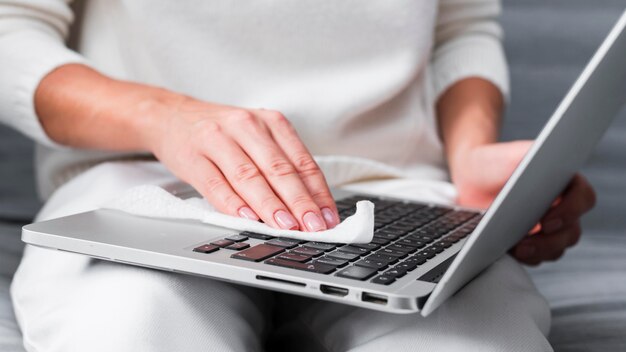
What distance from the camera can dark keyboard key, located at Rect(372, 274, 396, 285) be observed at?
48 centimetres

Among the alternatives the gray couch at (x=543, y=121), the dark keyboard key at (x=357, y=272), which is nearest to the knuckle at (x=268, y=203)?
the dark keyboard key at (x=357, y=272)

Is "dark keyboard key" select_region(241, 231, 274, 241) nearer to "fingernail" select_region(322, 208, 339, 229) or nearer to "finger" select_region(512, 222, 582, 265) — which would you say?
"fingernail" select_region(322, 208, 339, 229)

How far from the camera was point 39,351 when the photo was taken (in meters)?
0.55

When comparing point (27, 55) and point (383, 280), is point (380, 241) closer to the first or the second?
point (383, 280)

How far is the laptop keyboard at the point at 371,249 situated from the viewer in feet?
1.63

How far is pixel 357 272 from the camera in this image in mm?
487

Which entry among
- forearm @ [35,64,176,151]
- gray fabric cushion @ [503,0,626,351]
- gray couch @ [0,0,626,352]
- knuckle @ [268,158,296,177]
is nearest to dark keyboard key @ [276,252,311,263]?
knuckle @ [268,158,296,177]

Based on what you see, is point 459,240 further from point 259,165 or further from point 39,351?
point 39,351

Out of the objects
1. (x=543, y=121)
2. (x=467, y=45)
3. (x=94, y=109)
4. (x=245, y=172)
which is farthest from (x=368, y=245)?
(x=543, y=121)

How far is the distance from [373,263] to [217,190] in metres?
0.16

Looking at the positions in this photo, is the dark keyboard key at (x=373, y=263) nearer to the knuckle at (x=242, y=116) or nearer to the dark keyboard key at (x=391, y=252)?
the dark keyboard key at (x=391, y=252)

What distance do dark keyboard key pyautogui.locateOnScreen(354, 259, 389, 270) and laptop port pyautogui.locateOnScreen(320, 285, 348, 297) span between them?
0.04m

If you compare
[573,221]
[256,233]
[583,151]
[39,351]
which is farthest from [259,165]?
[573,221]

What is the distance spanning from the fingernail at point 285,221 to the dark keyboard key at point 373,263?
0.07 meters
